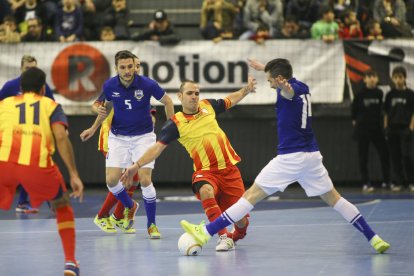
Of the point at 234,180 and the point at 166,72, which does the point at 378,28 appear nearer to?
the point at 166,72

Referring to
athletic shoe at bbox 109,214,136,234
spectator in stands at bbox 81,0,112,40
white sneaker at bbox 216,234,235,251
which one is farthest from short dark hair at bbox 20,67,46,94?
spectator in stands at bbox 81,0,112,40

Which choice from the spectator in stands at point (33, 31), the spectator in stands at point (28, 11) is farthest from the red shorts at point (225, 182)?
the spectator in stands at point (28, 11)

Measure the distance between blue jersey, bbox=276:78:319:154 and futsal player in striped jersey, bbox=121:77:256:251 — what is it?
0.98 metres

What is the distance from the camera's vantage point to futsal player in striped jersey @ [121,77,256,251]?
1101cm

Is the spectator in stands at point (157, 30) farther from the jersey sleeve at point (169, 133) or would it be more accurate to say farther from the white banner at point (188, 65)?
the jersey sleeve at point (169, 133)

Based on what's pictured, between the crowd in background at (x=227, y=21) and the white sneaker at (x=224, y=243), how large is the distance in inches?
334

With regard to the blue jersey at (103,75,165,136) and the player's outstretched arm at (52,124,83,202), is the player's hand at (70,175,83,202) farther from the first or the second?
the blue jersey at (103,75,165,136)

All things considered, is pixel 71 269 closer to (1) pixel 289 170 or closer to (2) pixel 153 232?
(1) pixel 289 170

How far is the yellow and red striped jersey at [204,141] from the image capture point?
1121cm

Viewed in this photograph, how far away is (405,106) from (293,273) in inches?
379

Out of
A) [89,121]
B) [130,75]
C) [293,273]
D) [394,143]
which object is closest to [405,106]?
[394,143]

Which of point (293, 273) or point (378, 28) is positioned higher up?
point (378, 28)

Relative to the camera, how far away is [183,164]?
19.6 metres

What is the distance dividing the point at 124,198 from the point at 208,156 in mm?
1933
